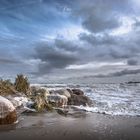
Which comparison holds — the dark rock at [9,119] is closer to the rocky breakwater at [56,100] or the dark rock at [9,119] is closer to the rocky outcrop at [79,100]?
the rocky breakwater at [56,100]

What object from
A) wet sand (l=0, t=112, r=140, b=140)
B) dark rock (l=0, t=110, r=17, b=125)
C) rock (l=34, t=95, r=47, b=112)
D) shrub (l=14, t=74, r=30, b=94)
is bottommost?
wet sand (l=0, t=112, r=140, b=140)

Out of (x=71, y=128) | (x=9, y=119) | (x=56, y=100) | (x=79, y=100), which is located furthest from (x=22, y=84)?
(x=71, y=128)

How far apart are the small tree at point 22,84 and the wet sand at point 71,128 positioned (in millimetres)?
9109

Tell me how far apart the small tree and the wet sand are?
359 inches

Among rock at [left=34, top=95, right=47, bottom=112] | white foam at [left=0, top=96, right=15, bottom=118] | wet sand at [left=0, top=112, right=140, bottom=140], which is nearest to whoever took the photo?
wet sand at [left=0, top=112, right=140, bottom=140]

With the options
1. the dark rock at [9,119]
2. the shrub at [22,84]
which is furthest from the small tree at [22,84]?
the dark rock at [9,119]

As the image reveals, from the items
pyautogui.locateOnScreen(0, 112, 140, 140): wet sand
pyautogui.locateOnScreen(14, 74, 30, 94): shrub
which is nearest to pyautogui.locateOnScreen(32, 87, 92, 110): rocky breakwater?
pyautogui.locateOnScreen(0, 112, 140, 140): wet sand

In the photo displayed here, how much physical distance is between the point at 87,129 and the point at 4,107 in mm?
3327

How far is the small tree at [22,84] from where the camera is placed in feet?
77.4

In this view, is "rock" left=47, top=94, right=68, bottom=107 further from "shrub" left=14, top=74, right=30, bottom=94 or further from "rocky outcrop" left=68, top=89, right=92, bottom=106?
"shrub" left=14, top=74, right=30, bottom=94

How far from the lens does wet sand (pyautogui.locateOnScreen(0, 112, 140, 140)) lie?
10250 mm

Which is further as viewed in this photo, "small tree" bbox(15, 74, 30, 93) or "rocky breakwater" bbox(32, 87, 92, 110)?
"small tree" bbox(15, 74, 30, 93)

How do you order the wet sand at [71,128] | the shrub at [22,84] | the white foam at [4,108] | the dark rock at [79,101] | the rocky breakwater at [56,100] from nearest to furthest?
1. the wet sand at [71,128]
2. the white foam at [4,108]
3. the rocky breakwater at [56,100]
4. the dark rock at [79,101]
5. the shrub at [22,84]

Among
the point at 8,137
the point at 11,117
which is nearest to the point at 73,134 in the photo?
the point at 8,137
